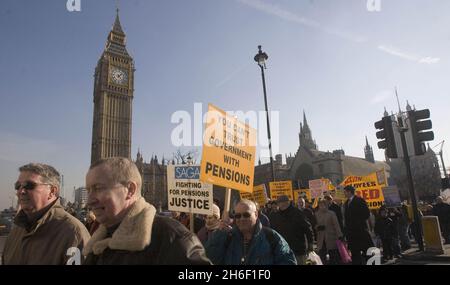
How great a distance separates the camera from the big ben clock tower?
70.5 meters

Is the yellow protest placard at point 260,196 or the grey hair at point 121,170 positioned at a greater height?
the yellow protest placard at point 260,196

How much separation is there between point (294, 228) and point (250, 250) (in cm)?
280

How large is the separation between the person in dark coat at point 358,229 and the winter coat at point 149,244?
21.2 feet

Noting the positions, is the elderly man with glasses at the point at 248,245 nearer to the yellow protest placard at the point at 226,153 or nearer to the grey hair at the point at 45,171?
the yellow protest placard at the point at 226,153

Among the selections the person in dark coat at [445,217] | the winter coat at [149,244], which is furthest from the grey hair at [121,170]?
the person in dark coat at [445,217]

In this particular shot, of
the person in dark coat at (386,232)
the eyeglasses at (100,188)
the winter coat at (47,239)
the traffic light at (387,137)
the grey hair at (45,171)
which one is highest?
the traffic light at (387,137)

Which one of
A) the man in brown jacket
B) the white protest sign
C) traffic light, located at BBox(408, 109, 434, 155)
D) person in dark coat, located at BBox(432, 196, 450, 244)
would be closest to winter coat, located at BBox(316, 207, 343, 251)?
the white protest sign

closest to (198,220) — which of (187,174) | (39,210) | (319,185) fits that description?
(187,174)

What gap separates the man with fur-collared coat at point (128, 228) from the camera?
179cm

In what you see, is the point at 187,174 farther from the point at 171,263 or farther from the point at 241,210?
the point at 171,263

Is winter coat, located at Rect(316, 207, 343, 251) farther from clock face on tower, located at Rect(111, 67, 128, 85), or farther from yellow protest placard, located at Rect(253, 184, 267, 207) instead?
clock face on tower, located at Rect(111, 67, 128, 85)

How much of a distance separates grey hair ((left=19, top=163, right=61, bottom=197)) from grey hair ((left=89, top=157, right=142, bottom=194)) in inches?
63.5

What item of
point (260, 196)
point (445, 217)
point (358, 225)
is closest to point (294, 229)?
point (358, 225)

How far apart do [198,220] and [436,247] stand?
7.70m
